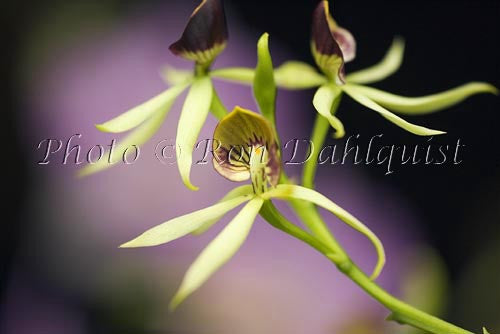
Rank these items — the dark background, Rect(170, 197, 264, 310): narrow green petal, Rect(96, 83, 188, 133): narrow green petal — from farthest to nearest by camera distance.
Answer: the dark background → Rect(96, 83, 188, 133): narrow green petal → Rect(170, 197, 264, 310): narrow green petal

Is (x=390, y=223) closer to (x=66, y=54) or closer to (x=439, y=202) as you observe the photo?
(x=439, y=202)

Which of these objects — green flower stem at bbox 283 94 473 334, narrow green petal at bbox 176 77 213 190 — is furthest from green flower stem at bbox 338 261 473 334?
narrow green petal at bbox 176 77 213 190

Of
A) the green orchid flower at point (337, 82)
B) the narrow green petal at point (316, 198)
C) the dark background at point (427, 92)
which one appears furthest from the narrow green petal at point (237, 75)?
the dark background at point (427, 92)

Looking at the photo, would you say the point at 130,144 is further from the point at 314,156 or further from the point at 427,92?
the point at 427,92

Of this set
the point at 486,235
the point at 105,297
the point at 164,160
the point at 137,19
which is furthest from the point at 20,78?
the point at 486,235

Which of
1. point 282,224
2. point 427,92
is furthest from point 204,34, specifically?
point 427,92

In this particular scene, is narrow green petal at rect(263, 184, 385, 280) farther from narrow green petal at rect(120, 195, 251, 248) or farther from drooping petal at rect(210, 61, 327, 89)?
drooping petal at rect(210, 61, 327, 89)
